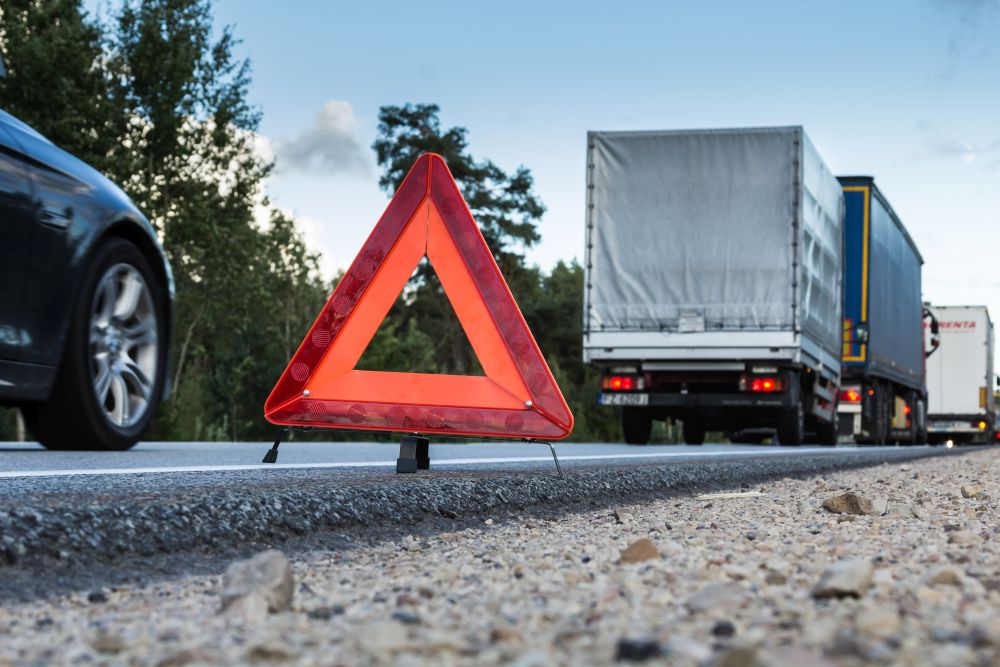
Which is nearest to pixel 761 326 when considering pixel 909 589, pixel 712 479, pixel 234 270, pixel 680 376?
pixel 680 376

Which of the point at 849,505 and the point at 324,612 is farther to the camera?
the point at 849,505

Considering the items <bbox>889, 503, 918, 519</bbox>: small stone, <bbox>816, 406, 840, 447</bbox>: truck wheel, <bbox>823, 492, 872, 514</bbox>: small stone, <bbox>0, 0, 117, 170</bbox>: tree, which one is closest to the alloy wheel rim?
<bbox>823, 492, 872, 514</bbox>: small stone

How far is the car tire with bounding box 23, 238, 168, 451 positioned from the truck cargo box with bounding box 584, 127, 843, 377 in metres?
9.69

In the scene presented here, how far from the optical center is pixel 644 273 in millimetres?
15258

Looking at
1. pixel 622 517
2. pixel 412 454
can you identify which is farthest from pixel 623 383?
pixel 622 517

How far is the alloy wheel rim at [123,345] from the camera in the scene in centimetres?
562

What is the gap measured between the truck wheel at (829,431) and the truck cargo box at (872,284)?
1389mm

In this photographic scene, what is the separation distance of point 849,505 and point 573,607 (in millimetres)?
2564

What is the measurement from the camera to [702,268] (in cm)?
1504

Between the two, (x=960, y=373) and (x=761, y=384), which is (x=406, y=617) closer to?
(x=761, y=384)

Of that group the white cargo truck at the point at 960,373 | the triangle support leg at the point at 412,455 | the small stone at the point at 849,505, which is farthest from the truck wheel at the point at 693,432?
the white cargo truck at the point at 960,373

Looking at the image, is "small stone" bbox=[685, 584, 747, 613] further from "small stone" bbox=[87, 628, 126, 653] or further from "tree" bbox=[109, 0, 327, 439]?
"tree" bbox=[109, 0, 327, 439]

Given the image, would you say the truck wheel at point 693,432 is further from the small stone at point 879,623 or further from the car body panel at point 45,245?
the small stone at point 879,623

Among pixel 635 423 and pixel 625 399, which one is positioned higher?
pixel 625 399
